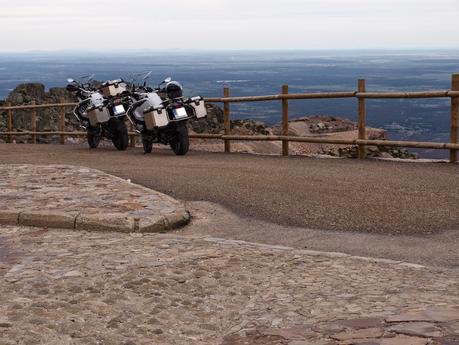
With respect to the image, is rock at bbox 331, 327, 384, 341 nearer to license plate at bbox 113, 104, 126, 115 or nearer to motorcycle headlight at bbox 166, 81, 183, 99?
motorcycle headlight at bbox 166, 81, 183, 99

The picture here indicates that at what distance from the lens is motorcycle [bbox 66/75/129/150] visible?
585 inches

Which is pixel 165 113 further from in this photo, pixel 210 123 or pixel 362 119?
pixel 210 123

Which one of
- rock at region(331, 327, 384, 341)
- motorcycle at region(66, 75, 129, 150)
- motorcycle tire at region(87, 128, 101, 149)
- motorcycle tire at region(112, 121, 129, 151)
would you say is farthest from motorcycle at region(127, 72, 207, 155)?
rock at region(331, 327, 384, 341)

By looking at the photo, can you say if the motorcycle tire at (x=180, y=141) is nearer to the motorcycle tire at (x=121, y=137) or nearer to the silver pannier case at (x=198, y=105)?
the silver pannier case at (x=198, y=105)

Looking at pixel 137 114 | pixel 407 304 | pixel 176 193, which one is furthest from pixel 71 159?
pixel 407 304

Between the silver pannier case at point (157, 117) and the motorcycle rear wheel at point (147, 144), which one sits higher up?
the silver pannier case at point (157, 117)

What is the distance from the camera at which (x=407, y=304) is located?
4.89m

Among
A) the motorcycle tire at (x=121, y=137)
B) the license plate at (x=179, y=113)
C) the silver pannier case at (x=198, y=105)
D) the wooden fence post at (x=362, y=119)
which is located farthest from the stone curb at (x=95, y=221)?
the motorcycle tire at (x=121, y=137)

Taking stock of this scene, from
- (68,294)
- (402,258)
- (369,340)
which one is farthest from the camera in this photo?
(402,258)

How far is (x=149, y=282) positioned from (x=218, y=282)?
1.51ft

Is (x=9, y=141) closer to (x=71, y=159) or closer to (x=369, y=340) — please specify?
(x=71, y=159)

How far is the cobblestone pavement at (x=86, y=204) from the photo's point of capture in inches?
289

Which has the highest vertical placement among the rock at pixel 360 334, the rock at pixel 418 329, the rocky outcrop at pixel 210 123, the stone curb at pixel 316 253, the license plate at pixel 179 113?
the license plate at pixel 179 113

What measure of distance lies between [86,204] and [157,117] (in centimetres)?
543
